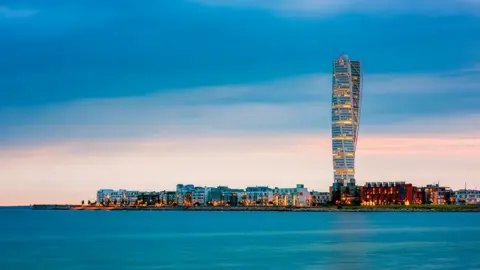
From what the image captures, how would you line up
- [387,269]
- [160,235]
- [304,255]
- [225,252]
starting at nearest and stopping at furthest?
[387,269], [304,255], [225,252], [160,235]

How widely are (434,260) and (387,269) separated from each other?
7.68 metres

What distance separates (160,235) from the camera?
101000 mm

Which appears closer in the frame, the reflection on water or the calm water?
the reflection on water

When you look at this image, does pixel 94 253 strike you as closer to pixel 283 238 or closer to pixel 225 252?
pixel 225 252

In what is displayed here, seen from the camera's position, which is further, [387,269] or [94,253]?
[94,253]

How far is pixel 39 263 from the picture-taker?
64625 mm

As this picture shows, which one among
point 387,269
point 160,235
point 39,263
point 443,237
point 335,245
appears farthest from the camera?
point 160,235

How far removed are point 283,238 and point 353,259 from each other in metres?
29.1

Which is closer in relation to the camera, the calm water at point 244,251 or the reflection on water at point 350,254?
the reflection on water at point 350,254

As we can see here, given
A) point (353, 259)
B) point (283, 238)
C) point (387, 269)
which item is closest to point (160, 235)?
point (283, 238)

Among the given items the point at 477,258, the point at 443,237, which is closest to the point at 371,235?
the point at 443,237

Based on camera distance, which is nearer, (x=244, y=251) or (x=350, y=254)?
(x=350, y=254)

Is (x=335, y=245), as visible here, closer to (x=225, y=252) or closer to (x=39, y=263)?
(x=225, y=252)

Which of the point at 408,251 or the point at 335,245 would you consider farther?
the point at 335,245
